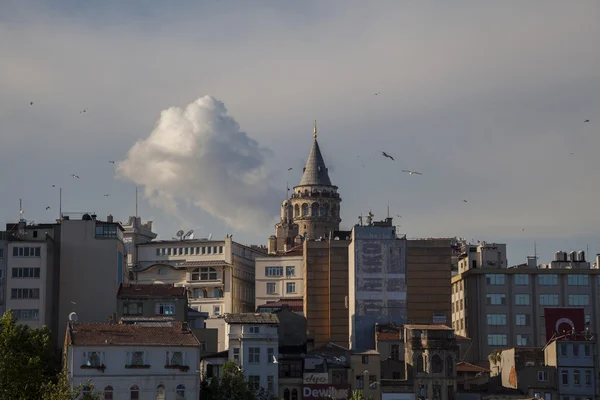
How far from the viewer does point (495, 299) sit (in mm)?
189750

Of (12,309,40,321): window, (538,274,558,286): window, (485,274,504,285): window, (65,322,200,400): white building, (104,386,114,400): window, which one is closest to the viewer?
(104,386,114,400): window

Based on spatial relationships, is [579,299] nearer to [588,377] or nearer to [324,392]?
[588,377]

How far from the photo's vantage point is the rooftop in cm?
14212

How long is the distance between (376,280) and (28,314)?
42870mm

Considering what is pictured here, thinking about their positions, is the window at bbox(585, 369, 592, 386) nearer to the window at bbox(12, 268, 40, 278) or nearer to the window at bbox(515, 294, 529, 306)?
the window at bbox(515, 294, 529, 306)

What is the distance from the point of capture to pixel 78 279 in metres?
164

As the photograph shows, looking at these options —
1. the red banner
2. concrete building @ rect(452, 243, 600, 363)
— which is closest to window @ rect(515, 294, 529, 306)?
concrete building @ rect(452, 243, 600, 363)

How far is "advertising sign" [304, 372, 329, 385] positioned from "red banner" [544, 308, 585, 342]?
29.2m

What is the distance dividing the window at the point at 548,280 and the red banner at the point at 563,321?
1079 inches

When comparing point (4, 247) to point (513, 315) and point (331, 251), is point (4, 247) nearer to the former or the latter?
point (331, 251)

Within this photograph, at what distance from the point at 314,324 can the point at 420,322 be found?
538 inches

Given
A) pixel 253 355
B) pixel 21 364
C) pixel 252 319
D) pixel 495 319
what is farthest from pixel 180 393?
pixel 495 319

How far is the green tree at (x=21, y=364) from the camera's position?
12231 cm

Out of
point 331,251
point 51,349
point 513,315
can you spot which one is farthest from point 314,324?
point 51,349
